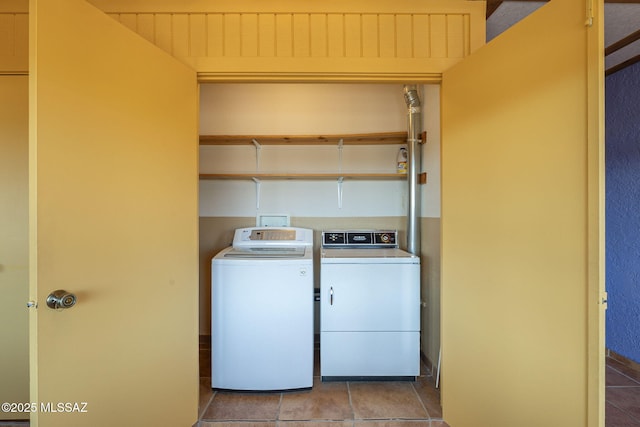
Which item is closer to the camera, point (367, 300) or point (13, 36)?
point (13, 36)

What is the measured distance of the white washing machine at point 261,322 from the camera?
1.70 m

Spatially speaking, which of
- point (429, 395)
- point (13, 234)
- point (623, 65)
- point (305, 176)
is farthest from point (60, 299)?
point (623, 65)

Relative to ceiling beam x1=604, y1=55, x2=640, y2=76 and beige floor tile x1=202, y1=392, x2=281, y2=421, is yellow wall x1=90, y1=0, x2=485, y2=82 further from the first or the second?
beige floor tile x1=202, y1=392, x2=281, y2=421

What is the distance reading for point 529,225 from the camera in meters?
1.02

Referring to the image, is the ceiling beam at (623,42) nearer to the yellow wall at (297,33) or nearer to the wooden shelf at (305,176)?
the yellow wall at (297,33)

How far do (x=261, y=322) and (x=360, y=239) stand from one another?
109 centimetres

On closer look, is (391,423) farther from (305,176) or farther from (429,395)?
(305,176)

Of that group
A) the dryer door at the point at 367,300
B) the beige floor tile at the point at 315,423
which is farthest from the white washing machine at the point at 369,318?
the beige floor tile at the point at 315,423

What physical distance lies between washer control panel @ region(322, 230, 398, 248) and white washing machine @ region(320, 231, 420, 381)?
0.49 m

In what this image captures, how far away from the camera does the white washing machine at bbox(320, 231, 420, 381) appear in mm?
1836

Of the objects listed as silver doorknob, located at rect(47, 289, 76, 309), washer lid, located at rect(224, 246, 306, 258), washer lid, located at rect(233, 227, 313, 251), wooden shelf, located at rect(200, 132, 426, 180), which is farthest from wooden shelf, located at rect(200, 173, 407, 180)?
silver doorknob, located at rect(47, 289, 76, 309)

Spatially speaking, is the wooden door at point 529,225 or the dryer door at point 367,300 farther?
the dryer door at point 367,300

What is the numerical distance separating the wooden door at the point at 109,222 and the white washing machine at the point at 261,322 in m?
0.29

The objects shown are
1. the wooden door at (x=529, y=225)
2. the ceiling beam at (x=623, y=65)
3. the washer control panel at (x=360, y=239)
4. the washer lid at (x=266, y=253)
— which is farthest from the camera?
the washer control panel at (x=360, y=239)
